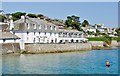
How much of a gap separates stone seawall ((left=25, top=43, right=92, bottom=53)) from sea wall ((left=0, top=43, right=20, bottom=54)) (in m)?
1.58

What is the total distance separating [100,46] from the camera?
62688 millimetres

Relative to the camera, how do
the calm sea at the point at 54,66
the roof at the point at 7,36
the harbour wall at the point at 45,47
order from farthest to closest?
the roof at the point at 7,36
the harbour wall at the point at 45,47
the calm sea at the point at 54,66

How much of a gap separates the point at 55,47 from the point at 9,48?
27.3 ft

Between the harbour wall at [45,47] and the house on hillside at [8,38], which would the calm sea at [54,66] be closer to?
the harbour wall at [45,47]

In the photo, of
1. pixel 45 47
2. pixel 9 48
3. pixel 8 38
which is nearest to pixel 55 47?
pixel 45 47

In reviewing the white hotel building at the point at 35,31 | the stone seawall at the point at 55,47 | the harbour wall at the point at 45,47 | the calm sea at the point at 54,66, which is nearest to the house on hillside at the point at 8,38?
the harbour wall at the point at 45,47

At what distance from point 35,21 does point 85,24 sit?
6890 cm

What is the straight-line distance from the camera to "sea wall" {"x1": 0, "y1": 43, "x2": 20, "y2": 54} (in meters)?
37.7

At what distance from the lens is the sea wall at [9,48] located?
124ft

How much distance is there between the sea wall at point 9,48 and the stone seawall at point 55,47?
5.20ft

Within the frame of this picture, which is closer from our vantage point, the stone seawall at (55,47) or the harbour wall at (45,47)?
the harbour wall at (45,47)

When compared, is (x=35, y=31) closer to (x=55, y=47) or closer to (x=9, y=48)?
(x=55, y=47)

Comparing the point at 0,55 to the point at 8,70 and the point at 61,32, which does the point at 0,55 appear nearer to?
the point at 8,70

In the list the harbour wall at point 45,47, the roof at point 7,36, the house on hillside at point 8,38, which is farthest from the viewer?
the roof at point 7,36
